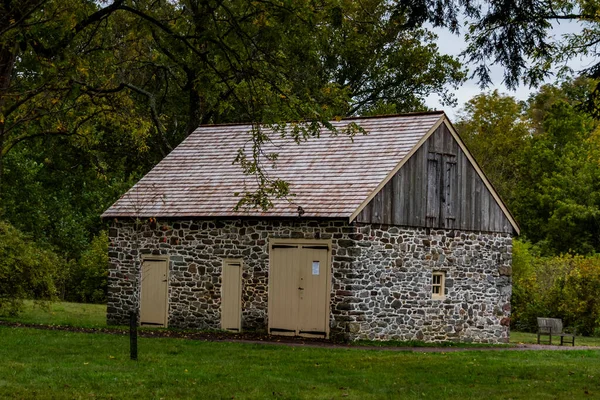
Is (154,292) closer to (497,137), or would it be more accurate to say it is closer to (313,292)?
(313,292)

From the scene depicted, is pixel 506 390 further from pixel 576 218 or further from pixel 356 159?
pixel 576 218

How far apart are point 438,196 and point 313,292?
4242 mm

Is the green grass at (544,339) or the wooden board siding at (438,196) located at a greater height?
the wooden board siding at (438,196)

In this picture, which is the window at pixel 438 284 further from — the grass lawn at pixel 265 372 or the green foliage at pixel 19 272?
the green foliage at pixel 19 272

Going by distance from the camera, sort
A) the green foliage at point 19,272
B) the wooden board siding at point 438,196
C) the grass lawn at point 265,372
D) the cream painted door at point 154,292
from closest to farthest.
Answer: the grass lawn at point 265,372
the wooden board siding at point 438,196
the cream painted door at point 154,292
the green foliage at point 19,272

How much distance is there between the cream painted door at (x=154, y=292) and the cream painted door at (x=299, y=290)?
3.27 meters

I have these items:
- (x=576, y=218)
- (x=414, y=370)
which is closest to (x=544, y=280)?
(x=576, y=218)

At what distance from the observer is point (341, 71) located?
4181cm

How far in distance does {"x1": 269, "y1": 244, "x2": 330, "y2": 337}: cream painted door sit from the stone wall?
10.2 inches

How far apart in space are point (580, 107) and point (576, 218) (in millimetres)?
30715

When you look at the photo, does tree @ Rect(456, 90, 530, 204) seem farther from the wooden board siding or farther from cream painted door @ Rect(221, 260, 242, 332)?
cream painted door @ Rect(221, 260, 242, 332)

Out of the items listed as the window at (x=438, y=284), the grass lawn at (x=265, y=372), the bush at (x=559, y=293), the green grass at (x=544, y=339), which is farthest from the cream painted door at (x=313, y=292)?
the bush at (x=559, y=293)

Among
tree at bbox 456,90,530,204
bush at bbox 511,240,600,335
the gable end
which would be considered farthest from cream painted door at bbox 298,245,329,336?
tree at bbox 456,90,530,204

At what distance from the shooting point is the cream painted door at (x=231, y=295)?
956 inches
